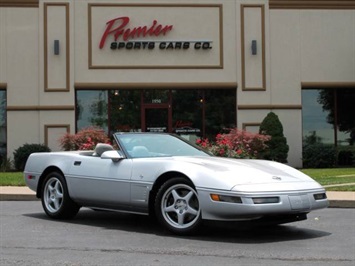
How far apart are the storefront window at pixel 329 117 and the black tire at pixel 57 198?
52.4 ft

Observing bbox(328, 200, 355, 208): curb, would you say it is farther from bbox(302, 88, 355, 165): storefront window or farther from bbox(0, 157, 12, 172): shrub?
bbox(0, 157, 12, 172): shrub

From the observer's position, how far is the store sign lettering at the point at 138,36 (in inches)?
881

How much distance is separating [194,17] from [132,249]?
17.4 metres

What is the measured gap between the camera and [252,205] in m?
6.61

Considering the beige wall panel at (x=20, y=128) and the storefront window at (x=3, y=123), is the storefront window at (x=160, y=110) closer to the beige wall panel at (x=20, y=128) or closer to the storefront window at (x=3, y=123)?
the beige wall panel at (x=20, y=128)

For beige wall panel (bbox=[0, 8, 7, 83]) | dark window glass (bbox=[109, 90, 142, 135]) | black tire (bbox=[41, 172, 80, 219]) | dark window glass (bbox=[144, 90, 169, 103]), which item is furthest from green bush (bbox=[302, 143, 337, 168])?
black tire (bbox=[41, 172, 80, 219])

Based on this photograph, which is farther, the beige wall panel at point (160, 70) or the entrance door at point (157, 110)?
the entrance door at point (157, 110)

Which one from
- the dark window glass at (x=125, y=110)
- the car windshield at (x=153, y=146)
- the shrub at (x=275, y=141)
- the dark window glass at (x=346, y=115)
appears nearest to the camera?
the car windshield at (x=153, y=146)

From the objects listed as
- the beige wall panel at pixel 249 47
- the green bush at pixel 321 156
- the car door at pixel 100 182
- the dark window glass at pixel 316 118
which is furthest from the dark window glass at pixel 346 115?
the car door at pixel 100 182

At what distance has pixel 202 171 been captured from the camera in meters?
7.08

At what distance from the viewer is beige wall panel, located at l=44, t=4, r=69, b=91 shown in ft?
72.8

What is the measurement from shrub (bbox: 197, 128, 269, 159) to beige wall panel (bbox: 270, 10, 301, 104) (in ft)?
12.8

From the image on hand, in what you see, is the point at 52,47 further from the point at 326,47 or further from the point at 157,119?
the point at 326,47

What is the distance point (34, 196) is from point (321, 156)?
13.3 m
